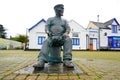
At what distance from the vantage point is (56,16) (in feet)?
23.6

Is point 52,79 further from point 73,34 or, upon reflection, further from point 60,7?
point 73,34

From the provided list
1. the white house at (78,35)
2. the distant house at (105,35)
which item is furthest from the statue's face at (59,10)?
the distant house at (105,35)

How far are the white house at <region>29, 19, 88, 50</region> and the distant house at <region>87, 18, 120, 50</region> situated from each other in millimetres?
1968

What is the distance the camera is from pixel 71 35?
4084cm

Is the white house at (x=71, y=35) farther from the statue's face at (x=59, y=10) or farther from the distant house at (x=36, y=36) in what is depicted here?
the statue's face at (x=59, y=10)

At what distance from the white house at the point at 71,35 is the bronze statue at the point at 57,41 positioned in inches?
1243

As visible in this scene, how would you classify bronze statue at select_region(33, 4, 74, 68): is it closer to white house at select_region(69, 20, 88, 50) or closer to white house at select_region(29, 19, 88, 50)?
white house at select_region(29, 19, 88, 50)

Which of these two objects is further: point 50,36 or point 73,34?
point 73,34

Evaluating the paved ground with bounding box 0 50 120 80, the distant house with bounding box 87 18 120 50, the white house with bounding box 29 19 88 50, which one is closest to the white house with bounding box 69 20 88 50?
the white house with bounding box 29 19 88 50

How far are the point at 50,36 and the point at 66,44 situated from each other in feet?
1.71

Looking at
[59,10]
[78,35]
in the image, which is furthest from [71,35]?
[59,10]

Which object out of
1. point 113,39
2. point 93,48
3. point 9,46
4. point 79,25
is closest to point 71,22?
point 79,25

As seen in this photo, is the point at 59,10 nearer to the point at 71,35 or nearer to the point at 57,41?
the point at 57,41

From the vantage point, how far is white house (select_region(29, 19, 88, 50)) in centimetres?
3875
